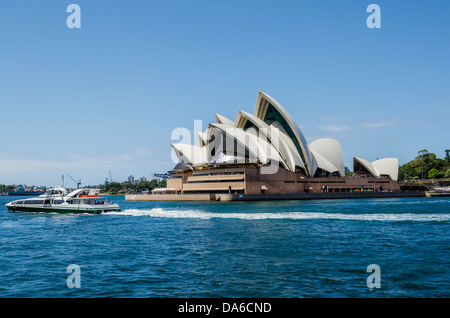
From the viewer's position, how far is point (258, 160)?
74.6 m

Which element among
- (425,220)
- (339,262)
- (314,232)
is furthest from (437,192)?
(339,262)

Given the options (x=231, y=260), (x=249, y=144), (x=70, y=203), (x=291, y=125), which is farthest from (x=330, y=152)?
(x=231, y=260)

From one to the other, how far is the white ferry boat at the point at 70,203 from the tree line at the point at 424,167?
114m

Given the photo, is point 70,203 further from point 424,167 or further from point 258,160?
point 424,167

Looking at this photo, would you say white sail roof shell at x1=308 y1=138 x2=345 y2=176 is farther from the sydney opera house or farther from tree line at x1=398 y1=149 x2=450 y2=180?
tree line at x1=398 y1=149 x2=450 y2=180

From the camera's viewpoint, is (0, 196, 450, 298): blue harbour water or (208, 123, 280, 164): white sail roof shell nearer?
(0, 196, 450, 298): blue harbour water

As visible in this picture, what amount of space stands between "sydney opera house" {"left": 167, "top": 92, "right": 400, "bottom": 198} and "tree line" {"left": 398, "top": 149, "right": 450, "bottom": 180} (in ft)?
167

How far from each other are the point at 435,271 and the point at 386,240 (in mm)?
7509

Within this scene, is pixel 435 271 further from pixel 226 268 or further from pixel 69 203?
pixel 69 203

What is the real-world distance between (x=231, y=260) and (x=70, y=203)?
3065 centimetres

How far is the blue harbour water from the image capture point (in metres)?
12.2

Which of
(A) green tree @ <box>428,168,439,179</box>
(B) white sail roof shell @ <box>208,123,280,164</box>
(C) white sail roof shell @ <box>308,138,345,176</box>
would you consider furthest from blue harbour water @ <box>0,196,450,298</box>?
(A) green tree @ <box>428,168,439,179</box>

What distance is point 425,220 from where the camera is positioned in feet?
102

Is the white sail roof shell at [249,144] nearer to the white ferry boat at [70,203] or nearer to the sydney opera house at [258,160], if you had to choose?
the sydney opera house at [258,160]
